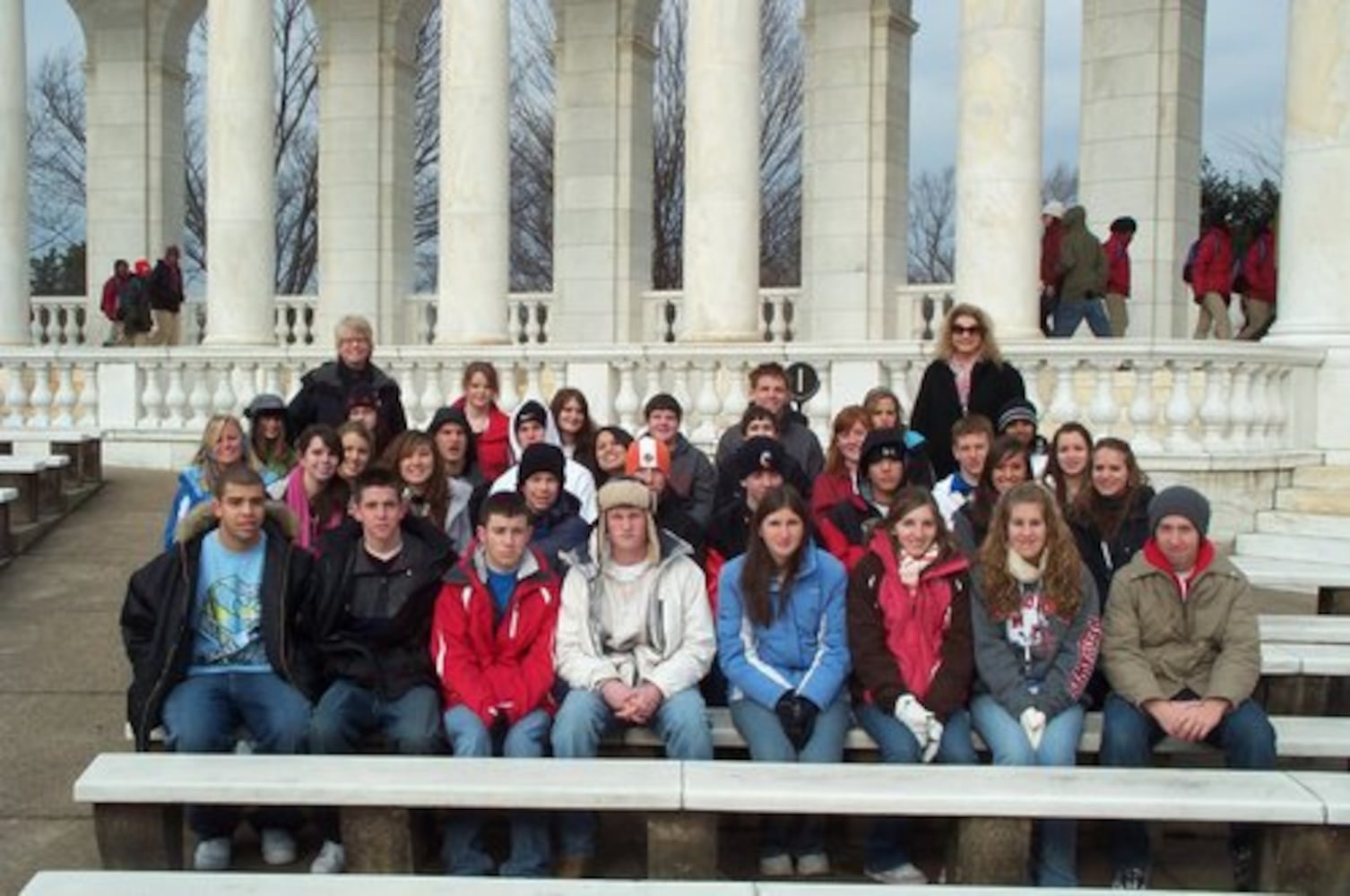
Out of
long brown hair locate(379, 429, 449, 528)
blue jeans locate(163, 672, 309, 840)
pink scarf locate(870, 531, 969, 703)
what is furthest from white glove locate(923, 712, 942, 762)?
long brown hair locate(379, 429, 449, 528)

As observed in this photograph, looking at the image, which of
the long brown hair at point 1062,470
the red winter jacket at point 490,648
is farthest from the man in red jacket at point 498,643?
the long brown hair at point 1062,470

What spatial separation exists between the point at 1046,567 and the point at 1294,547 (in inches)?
296

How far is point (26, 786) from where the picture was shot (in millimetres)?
8422

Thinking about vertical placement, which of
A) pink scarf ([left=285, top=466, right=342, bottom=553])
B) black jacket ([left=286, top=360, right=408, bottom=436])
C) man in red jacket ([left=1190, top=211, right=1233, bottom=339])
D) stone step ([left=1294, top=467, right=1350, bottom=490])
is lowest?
stone step ([left=1294, top=467, right=1350, bottom=490])

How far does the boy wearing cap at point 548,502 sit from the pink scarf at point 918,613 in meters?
1.96

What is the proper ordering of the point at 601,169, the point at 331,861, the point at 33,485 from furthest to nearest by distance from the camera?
the point at 601,169 → the point at 33,485 → the point at 331,861

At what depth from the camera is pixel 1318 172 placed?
1622 centimetres

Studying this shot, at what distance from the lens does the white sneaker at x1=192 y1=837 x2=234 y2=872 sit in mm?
7359

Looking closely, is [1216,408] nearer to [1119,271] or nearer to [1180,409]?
[1180,409]

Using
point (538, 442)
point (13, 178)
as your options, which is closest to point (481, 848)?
point (538, 442)

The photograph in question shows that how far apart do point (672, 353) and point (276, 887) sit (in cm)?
1250

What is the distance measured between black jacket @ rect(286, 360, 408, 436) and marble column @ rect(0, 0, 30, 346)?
13142 millimetres

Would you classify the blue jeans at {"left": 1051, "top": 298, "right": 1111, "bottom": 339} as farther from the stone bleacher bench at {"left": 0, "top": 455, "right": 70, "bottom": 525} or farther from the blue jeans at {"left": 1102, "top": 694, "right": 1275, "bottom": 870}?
the blue jeans at {"left": 1102, "top": 694, "right": 1275, "bottom": 870}

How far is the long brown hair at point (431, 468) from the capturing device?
30.6 ft
